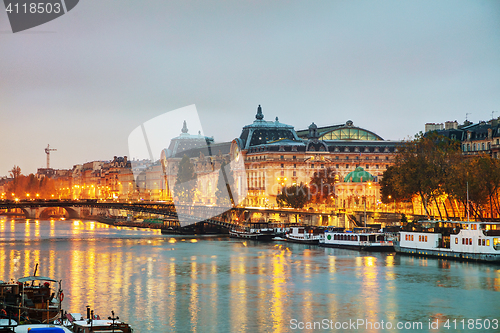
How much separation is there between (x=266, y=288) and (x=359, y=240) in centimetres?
3126

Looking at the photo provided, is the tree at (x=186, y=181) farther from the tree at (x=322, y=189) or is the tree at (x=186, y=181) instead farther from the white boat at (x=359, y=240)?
the white boat at (x=359, y=240)

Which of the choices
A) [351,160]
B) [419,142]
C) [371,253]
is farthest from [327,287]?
[351,160]

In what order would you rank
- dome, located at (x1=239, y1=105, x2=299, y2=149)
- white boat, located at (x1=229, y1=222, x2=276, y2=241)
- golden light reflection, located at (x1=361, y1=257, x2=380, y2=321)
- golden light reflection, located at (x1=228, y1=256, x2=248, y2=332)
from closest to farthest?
1. golden light reflection, located at (x1=228, y1=256, x2=248, y2=332)
2. golden light reflection, located at (x1=361, y1=257, x2=380, y2=321)
3. white boat, located at (x1=229, y1=222, x2=276, y2=241)
4. dome, located at (x1=239, y1=105, x2=299, y2=149)

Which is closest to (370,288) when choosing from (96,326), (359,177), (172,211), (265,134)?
(96,326)

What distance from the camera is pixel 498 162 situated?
7931cm

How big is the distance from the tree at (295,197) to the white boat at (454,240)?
31.9 m

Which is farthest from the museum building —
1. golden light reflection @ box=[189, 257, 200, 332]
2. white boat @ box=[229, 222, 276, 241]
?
golden light reflection @ box=[189, 257, 200, 332]

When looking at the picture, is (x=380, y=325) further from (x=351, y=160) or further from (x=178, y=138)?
(x=178, y=138)

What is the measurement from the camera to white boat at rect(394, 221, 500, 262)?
2500 inches

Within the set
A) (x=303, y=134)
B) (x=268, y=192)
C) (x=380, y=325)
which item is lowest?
(x=380, y=325)

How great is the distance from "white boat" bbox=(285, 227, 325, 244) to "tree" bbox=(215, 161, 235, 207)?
3237 centimetres

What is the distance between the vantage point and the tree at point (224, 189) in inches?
4860

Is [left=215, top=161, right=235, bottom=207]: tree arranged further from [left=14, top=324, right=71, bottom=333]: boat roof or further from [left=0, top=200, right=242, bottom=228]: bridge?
[left=14, top=324, right=71, bottom=333]: boat roof

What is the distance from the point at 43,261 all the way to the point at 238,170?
80429mm
